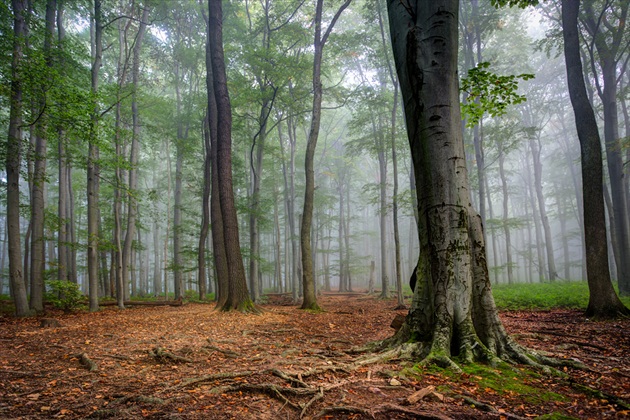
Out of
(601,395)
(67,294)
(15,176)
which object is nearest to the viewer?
(601,395)

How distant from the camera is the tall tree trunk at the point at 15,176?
8.73 meters

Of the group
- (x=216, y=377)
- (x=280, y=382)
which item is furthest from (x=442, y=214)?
(x=216, y=377)

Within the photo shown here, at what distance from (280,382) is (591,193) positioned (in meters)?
8.65

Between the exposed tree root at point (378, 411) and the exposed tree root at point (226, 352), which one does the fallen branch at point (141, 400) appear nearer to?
the exposed tree root at point (378, 411)

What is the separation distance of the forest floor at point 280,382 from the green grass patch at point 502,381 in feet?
0.06

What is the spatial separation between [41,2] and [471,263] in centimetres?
1499

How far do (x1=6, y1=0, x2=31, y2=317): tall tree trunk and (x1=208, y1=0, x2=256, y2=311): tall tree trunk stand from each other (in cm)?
523

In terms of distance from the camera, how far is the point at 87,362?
4320 millimetres

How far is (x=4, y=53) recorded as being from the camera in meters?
8.96

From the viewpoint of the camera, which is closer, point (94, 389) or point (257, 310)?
point (94, 389)

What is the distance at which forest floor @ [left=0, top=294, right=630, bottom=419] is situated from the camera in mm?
2752

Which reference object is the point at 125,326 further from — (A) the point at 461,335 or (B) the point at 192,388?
(A) the point at 461,335

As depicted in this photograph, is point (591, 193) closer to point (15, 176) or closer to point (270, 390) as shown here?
point (270, 390)

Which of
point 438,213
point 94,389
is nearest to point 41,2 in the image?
point 94,389
